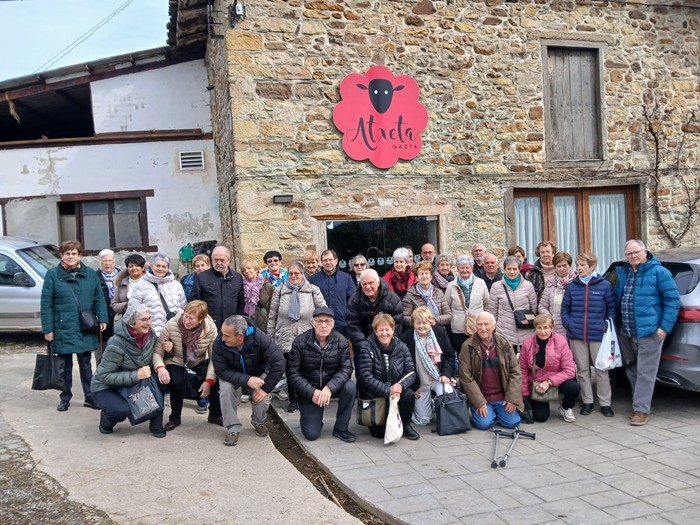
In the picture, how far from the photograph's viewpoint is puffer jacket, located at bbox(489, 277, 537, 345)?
6.11m

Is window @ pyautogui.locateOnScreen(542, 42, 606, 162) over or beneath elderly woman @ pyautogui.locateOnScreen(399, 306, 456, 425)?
over

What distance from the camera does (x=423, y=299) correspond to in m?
6.12

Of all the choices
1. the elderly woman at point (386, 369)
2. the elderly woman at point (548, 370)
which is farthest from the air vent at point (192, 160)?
the elderly woman at point (548, 370)

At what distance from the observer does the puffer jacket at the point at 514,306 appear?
6.11 m

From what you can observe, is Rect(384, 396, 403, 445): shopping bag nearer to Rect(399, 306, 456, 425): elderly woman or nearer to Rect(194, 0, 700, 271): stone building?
Rect(399, 306, 456, 425): elderly woman

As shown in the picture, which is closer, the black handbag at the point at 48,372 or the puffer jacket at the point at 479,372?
the puffer jacket at the point at 479,372

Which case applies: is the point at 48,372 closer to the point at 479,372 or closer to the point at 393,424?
the point at 393,424

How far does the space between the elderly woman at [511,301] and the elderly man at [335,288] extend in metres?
1.50

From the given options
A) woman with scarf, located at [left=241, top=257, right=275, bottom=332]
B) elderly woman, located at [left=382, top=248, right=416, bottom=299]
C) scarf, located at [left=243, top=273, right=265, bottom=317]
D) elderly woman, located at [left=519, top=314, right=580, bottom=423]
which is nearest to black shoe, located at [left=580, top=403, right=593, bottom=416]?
elderly woman, located at [left=519, top=314, right=580, bottom=423]

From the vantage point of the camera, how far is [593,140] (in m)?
9.60

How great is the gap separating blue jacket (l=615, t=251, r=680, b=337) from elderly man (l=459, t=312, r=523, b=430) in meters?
1.21

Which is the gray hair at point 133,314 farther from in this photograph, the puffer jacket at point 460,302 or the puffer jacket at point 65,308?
the puffer jacket at point 460,302

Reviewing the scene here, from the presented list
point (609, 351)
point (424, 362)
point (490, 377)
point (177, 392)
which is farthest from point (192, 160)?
point (609, 351)

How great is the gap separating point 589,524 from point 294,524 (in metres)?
1.76
